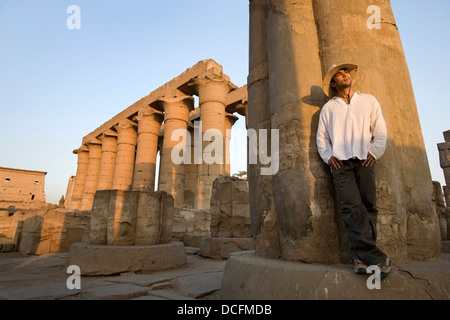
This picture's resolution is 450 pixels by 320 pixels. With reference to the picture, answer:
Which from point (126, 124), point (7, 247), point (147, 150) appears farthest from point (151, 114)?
point (7, 247)

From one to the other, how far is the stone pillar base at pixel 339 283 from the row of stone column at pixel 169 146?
37.8 feet

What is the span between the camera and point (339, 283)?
1697mm

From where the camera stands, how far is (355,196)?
A: 6.11 ft

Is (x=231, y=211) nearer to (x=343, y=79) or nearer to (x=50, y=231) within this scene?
(x=343, y=79)

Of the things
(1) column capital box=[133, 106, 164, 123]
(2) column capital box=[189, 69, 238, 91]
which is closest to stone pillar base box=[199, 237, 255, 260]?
(2) column capital box=[189, 69, 238, 91]

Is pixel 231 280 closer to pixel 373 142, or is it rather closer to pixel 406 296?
pixel 406 296

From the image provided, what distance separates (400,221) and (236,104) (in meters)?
14.8

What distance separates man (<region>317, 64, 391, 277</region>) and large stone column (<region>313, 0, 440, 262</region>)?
0.23 m

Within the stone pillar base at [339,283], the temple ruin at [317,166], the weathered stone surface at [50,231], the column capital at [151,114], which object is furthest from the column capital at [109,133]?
the stone pillar base at [339,283]

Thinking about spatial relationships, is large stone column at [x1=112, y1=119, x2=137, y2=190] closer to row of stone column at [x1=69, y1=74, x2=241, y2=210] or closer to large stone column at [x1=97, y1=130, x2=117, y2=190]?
row of stone column at [x1=69, y1=74, x2=241, y2=210]

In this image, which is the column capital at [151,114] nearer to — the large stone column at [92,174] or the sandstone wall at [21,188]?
the large stone column at [92,174]

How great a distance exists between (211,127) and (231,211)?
860 centimetres

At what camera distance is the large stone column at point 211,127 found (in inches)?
536

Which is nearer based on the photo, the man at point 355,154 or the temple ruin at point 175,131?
the man at point 355,154
